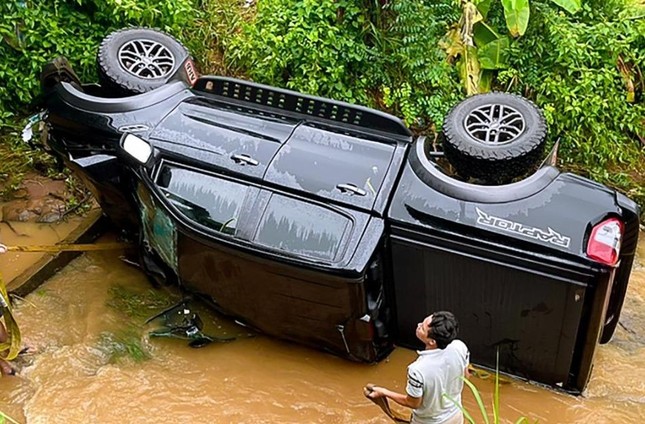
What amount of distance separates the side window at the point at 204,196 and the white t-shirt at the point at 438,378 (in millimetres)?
1529

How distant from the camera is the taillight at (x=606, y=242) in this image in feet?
13.3

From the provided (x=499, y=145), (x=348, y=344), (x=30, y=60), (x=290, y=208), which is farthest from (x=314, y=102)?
(x=30, y=60)

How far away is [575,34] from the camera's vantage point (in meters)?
6.66

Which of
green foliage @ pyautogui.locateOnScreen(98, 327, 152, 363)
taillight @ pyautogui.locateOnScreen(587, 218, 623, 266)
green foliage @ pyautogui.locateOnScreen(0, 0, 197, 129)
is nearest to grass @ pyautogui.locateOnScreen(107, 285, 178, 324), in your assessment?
green foliage @ pyautogui.locateOnScreen(98, 327, 152, 363)

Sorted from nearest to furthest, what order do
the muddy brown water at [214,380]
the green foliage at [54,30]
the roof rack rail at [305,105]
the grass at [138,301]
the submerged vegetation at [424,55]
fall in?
the muddy brown water at [214,380]
the roof rack rail at [305,105]
the grass at [138,301]
the green foliage at [54,30]
the submerged vegetation at [424,55]

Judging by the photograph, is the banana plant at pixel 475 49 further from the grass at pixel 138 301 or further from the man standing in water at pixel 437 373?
the man standing in water at pixel 437 373

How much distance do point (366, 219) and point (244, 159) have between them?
0.88 m

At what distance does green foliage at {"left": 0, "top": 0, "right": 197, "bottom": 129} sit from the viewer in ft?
21.0

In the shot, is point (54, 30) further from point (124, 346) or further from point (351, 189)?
point (351, 189)

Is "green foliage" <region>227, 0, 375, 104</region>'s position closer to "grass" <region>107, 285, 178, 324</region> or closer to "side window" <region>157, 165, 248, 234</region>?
"side window" <region>157, 165, 248, 234</region>

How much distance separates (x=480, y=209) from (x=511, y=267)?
371 mm

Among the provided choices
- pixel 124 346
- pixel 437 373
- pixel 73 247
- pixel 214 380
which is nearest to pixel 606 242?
pixel 437 373

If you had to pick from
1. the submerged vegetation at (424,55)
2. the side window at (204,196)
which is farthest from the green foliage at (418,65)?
the side window at (204,196)

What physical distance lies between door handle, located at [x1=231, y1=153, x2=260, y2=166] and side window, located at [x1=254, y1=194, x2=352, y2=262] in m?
0.26
